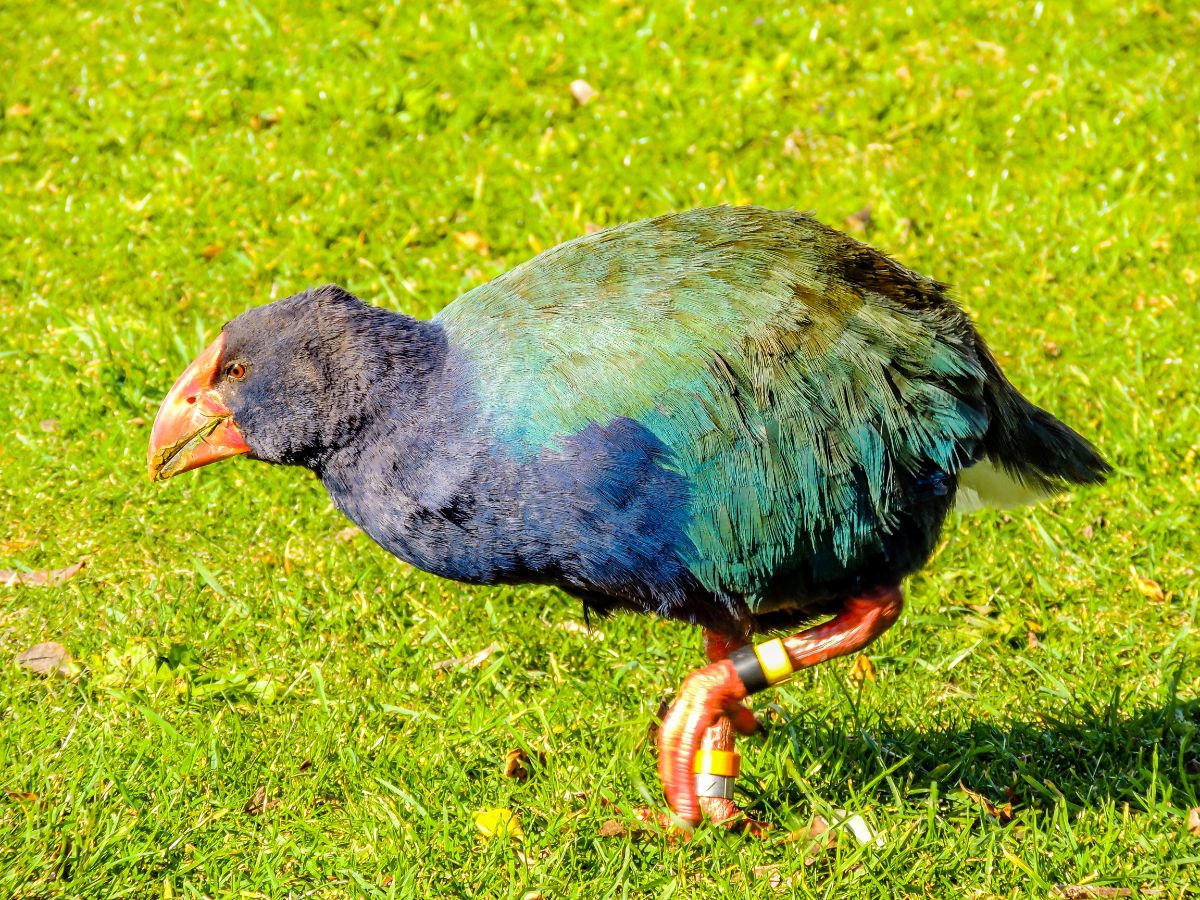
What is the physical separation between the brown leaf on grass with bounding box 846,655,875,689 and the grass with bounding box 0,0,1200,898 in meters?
0.02

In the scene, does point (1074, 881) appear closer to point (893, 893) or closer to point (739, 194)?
point (893, 893)

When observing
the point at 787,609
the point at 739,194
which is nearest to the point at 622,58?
the point at 739,194

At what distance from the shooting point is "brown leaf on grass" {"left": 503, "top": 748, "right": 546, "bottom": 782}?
299 centimetres

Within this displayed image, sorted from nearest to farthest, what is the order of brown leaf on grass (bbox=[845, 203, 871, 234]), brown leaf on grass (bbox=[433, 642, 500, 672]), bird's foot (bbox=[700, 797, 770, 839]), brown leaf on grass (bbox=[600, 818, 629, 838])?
bird's foot (bbox=[700, 797, 770, 839]) → brown leaf on grass (bbox=[600, 818, 629, 838]) → brown leaf on grass (bbox=[433, 642, 500, 672]) → brown leaf on grass (bbox=[845, 203, 871, 234])

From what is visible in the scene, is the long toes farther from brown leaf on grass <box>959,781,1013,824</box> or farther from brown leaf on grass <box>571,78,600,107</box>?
brown leaf on grass <box>571,78,600,107</box>

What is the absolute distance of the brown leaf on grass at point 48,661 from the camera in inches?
126

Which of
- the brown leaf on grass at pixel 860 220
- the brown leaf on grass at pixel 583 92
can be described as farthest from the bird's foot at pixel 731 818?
the brown leaf on grass at pixel 583 92

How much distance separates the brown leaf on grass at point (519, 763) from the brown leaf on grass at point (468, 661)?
33cm

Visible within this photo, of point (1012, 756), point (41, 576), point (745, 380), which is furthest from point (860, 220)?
point (41, 576)

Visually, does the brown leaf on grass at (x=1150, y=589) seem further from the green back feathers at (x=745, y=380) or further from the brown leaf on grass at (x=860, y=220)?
the brown leaf on grass at (x=860, y=220)

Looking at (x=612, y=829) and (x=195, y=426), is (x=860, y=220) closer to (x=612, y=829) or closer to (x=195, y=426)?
(x=612, y=829)

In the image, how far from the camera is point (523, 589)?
3562 mm

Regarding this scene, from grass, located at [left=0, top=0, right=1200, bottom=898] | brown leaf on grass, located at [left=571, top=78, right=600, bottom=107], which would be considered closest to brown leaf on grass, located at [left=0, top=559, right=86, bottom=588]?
grass, located at [left=0, top=0, right=1200, bottom=898]

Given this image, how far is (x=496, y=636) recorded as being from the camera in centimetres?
339
